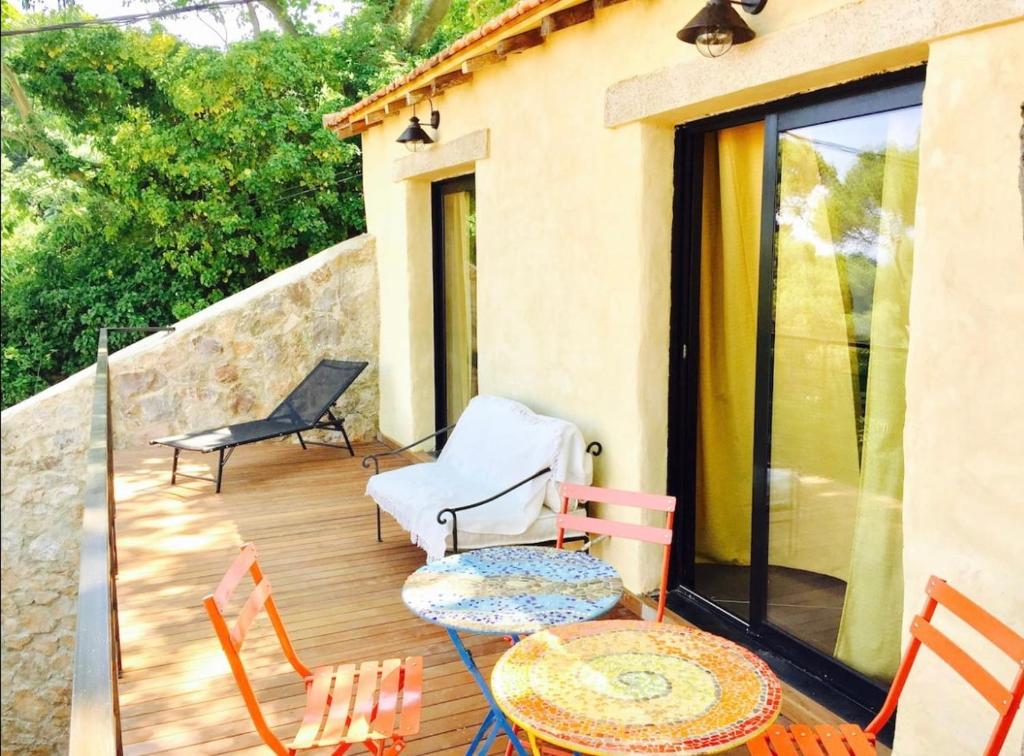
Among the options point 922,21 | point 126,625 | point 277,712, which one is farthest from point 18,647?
point 922,21

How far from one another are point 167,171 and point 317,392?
17.4 feet

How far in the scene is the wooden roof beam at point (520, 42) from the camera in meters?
4.64

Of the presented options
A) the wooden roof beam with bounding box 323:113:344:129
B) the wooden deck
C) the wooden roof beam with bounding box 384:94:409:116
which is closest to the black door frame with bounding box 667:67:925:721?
the wooden deck

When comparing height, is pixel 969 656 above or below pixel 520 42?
below

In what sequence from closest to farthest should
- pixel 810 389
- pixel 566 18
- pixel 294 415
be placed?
pixel 810 389 < pixel 566 18 < pixel 294 415

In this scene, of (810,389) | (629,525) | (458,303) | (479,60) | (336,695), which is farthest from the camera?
(458,303)

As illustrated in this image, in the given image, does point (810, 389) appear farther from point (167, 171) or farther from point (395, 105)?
point (167, 171)

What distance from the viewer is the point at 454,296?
7.21m

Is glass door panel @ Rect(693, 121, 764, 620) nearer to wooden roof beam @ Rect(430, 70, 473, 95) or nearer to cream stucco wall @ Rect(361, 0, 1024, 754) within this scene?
cream stucco wall @ Rect(361, 0, 1024, 754)

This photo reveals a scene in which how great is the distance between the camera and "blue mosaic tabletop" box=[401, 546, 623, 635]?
97.9 inches

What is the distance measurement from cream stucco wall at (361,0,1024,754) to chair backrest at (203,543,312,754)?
6.18ft

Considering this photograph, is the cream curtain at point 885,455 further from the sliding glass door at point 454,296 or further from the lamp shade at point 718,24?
the sliding glass door at point 454,296

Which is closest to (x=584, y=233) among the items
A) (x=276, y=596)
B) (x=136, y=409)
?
(x=276, y=596)

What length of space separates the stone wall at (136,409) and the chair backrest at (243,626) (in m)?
4.84
